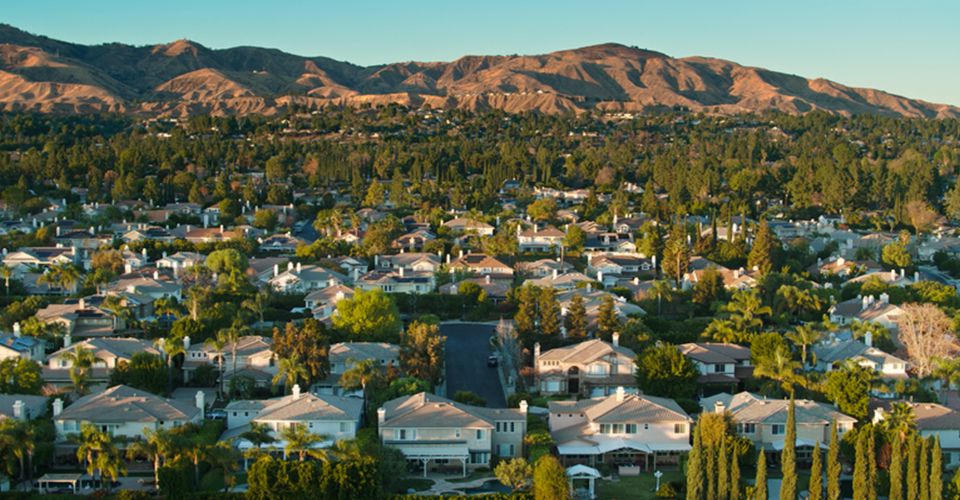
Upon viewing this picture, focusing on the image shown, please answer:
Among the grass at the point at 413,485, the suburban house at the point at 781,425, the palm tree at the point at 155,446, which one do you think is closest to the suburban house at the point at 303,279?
the palm tree at the point at 155,446

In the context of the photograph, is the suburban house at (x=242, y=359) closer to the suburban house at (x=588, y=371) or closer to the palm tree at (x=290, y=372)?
the palm tree at (x=290, y=372)

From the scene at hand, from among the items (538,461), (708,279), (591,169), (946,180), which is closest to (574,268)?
(708,279)

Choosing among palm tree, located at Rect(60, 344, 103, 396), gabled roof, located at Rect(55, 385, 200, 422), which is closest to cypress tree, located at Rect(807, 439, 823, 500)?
gabled roof, located at Rect(55, 385, 200, 422)

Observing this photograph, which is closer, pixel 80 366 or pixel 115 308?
pixel 80 366

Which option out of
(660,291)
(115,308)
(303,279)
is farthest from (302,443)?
(303,279)

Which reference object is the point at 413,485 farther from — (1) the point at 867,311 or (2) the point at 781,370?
(1) the point at 867,311
